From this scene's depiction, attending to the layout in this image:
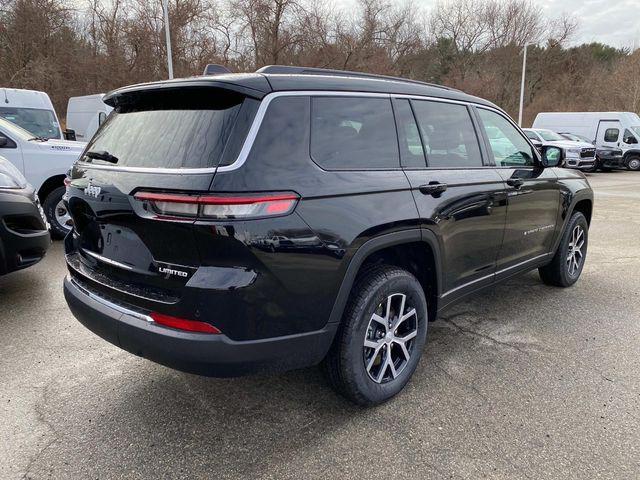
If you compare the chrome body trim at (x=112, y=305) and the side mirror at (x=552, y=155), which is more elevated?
the side mirror at (x=552, y=155)

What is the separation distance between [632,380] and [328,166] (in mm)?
2448

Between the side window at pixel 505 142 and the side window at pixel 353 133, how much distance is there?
1.23 m

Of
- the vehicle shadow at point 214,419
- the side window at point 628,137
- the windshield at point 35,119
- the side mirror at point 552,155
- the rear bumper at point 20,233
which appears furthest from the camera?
the side window at point 628,137

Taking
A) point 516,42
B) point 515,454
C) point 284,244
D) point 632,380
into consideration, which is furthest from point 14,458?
point 516,42

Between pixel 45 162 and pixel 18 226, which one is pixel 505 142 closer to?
pixel 18 226

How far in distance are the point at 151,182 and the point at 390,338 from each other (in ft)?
5.17

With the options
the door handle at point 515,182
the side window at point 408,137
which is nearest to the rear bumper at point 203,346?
the side window at point 408,137

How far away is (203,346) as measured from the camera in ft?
7.04

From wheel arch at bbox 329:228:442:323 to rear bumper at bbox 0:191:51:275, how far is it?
10.5 ft

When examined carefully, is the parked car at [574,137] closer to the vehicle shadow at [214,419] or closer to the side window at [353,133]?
the vehicle shadow at [214,419]

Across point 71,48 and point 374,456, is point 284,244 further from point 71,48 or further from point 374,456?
point 71,48

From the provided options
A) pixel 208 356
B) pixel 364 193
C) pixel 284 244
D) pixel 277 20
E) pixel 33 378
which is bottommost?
pixel 33 378

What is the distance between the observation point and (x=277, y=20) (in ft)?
91.7

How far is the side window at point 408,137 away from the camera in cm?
291
